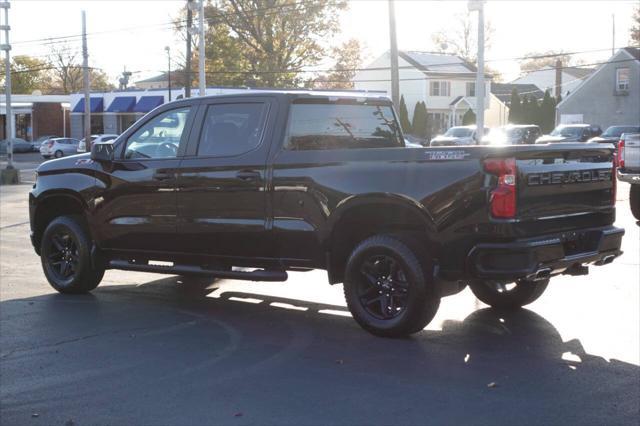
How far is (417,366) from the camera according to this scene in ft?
19.4

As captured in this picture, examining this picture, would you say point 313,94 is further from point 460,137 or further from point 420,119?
point 420,119

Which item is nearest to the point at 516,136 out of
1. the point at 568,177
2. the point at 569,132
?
the point at 569,132

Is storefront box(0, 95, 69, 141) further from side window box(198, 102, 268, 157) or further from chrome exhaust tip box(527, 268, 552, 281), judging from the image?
chrome exhaust tip box(527, 268, 552, 281)

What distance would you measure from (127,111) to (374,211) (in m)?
57.3

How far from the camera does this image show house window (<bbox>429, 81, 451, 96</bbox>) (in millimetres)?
71750

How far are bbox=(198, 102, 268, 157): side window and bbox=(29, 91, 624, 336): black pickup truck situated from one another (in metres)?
0.01

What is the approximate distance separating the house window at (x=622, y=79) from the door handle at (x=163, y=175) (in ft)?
179

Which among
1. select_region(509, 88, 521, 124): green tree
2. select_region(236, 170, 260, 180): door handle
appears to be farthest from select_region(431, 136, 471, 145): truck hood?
select_region(236, 170, 260, 180): door handle

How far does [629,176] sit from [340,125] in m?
9.13

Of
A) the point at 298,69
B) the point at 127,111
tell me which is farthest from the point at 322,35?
the point at 127,111

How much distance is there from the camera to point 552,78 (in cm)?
9244

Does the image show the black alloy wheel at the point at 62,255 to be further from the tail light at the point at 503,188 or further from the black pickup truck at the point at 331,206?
the tail light at the point at 503,188

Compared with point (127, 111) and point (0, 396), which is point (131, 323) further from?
point (127, 111)

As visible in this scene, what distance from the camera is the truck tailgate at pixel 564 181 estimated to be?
6.12 meters
